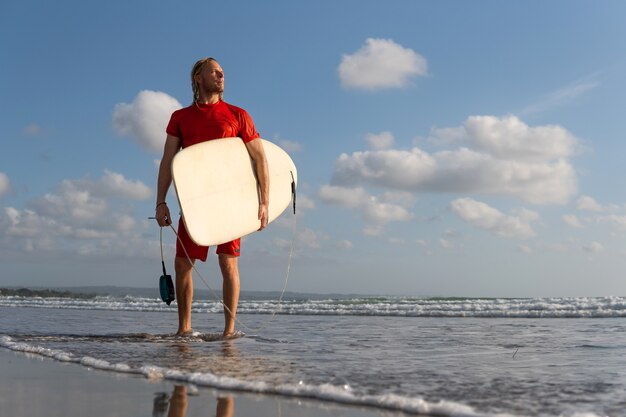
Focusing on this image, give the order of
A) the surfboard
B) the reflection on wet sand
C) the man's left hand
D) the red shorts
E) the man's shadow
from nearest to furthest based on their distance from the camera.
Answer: the man's shadow < the reflection on wet sand < the surfboard < the red shorts < the man's left hand

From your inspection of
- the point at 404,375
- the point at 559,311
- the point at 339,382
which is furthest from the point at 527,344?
the point at 559,311

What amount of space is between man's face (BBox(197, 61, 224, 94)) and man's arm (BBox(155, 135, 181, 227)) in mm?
482

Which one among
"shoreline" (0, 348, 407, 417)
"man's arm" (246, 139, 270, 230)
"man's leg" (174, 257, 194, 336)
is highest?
"man's arm" (246, 139, 270, 230)

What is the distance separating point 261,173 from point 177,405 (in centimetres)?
273

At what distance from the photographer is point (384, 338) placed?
5.22m

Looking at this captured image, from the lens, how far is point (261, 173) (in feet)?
16.1

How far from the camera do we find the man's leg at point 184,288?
4.81 m

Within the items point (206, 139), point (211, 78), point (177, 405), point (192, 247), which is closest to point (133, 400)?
point (177, 405)

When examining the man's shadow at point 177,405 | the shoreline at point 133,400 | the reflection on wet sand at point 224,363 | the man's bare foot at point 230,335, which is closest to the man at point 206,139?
the man's bare foot at point 230,335

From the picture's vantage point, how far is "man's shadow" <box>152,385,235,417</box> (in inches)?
87.7

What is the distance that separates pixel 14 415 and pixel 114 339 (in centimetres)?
282

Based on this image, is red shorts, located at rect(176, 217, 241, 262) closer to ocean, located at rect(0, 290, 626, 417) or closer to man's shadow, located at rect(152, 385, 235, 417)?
ocean, located at rect(0, 290, 626, 417)

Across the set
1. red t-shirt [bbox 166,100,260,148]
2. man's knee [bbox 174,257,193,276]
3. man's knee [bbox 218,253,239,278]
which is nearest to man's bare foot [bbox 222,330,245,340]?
man's knee [bbox 218,253,239,278]

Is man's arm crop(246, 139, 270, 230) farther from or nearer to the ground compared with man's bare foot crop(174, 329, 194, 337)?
farther from the ground
